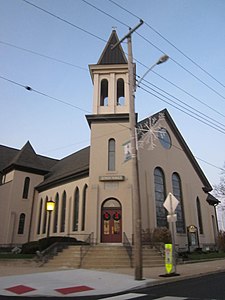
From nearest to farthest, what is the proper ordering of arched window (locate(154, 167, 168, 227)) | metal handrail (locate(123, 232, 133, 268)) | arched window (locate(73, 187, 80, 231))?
1. metal handrail (locate(123, 232, 133, 268))
2. arched window (locate(154, 167, 168, 227))
3. arched window (locate(73, 187, 80, 231))

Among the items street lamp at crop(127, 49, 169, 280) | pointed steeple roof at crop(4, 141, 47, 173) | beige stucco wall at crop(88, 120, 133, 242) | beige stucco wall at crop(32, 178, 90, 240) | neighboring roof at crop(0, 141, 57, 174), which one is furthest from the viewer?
neighboring roof at crop(0, 141, 57, 174)

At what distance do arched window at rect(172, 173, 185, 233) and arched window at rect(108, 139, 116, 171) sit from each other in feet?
25.4

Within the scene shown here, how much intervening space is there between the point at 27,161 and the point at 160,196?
52.9ft

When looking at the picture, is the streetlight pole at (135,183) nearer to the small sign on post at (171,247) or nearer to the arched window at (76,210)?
the small sign on post at (171,247)

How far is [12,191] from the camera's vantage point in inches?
1146

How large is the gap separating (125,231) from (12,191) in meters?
14.8

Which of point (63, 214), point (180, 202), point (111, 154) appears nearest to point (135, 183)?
point (111, 154)

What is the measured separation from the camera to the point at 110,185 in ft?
70.6

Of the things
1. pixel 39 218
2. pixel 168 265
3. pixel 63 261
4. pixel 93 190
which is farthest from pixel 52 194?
pixel 168 265

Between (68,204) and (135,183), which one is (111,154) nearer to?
(68,204)

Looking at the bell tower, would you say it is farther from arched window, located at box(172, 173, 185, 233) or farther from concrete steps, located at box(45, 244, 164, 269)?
arched window, located at box(172, 173, 185, 233)

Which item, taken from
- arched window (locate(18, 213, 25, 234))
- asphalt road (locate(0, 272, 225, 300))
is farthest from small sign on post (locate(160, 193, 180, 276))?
arched window (locate(18, 213, 25, 234))

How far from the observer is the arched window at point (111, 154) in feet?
73.7

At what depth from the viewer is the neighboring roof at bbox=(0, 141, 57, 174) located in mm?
30266
